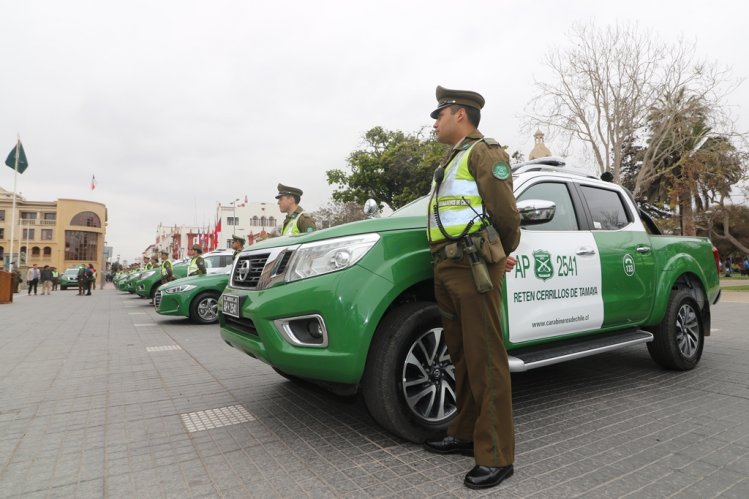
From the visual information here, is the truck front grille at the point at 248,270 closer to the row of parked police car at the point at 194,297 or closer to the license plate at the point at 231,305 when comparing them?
the license plate at the point at 231,305

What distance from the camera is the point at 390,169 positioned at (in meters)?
32.4

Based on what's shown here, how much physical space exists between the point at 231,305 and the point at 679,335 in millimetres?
4232

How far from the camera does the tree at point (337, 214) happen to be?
40.7m

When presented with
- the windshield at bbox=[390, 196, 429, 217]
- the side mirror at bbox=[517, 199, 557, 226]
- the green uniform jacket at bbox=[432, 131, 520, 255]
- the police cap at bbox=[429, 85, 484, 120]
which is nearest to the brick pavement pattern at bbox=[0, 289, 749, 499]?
the green uniform jacket at bbox=[432, 131, 520, 255]

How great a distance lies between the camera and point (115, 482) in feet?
7.56

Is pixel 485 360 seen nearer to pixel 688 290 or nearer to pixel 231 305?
pixel 231 305

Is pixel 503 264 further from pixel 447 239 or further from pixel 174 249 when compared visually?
pixel 174 249

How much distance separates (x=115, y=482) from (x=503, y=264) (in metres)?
2.30

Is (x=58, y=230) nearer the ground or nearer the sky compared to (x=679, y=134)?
nearer the sky

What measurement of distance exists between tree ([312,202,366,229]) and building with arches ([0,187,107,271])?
142 ft

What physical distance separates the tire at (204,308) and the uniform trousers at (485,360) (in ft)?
26.6

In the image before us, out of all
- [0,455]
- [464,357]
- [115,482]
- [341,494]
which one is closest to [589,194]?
[464,357]

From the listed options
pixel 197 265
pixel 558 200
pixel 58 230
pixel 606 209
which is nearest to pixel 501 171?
pixel 558 200

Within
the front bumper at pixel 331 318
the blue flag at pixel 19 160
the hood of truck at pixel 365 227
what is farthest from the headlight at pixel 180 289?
the blue flag at pixel 19 160
